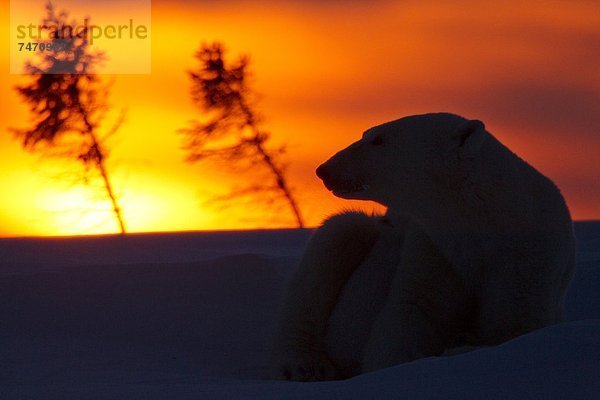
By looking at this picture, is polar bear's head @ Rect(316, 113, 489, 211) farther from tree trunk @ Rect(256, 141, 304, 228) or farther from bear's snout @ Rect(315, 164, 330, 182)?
tree trunk @ Rect(256, 141, 304, 228)

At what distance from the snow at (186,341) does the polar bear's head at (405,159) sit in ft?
3.75

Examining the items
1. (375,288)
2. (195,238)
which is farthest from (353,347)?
(195,238)

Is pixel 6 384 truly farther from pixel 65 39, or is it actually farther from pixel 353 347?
pixel 65 39

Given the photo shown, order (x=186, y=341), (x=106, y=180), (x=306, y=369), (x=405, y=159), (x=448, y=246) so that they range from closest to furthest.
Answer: (x=448, y=246) < (x=405, y=159) < (x=306, y=369) < (x=186, y=341) < (x=106, y=180)

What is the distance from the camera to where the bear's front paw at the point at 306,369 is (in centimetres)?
489

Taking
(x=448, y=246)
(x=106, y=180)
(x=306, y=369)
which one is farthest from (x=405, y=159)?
(x=106, y=180)

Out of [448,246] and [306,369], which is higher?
[448,246]

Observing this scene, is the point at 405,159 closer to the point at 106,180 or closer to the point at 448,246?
the point at 448,246

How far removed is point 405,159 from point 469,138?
35 centimetres

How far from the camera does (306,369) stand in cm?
497

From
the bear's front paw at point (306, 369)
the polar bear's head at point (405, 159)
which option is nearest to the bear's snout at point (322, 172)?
the polar bear's head at point (405, 159)

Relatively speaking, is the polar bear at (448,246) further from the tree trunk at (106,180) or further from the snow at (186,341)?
the tree trunk at (106,180)

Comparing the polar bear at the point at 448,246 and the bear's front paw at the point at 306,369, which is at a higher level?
the polar bear at the point at 448,246

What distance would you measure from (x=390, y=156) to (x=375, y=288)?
0.79 meters
